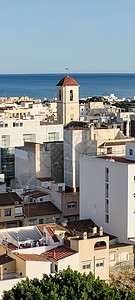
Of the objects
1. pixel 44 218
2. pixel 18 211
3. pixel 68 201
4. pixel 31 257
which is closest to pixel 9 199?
pixel 18 211

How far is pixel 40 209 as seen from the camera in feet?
70.5

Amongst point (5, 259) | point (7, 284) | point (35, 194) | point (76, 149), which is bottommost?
point (7, 284)

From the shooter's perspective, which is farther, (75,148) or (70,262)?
(75,148)

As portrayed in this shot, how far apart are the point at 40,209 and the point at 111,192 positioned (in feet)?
11.6

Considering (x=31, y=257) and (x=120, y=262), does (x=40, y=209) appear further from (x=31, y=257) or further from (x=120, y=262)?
(x=31, y=257)

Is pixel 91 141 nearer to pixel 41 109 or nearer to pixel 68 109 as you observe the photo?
pixel 68 109

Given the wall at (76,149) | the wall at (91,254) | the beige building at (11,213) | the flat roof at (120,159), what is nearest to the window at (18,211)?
the beige building at (11,213)

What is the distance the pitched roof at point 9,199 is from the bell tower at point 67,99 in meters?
10.9

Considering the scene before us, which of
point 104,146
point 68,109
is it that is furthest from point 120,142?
point 68,109

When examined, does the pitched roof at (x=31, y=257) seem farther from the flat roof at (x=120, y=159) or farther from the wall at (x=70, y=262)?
the flat roof at (x=120, y=159)

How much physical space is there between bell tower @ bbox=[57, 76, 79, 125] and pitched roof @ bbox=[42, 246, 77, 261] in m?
16.2

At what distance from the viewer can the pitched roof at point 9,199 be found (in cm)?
2112

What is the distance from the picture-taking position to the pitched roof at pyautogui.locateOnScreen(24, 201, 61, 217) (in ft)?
69.6

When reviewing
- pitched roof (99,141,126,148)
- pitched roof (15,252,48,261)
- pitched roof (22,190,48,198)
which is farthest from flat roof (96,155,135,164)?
pitched roof (15,252,48,261)
